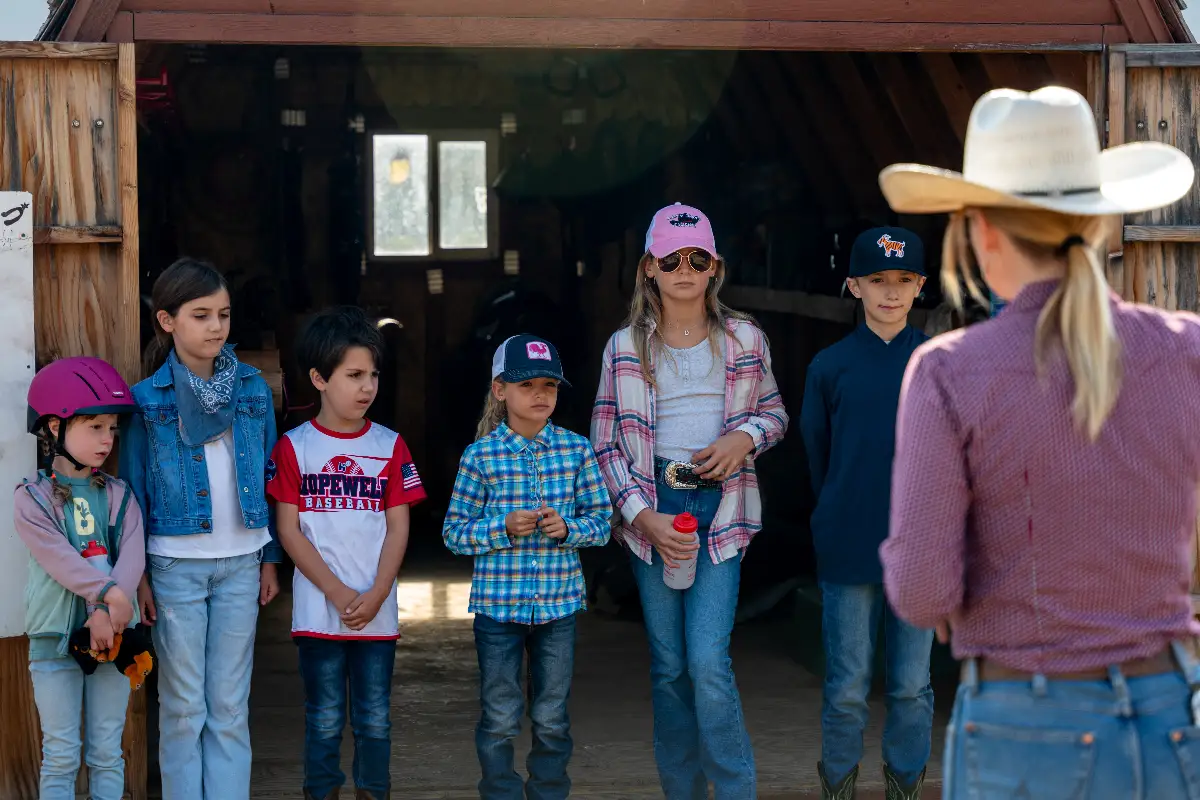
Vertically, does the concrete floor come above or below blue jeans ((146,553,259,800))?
below

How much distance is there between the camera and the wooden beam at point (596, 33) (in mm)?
4500

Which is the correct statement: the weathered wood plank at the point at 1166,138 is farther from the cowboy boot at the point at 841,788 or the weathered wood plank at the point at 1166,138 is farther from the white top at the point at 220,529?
the white top at the point at 220,529

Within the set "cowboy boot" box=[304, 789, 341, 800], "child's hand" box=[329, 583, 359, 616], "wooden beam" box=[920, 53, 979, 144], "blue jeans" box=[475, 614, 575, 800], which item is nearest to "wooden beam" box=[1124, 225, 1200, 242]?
"wooden beam" box=[920, 53, 979, 144]

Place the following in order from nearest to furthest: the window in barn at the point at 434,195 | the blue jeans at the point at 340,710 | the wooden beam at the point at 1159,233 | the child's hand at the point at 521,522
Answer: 1. the child's hand at the point at 521,522
2. the blue jeans at the point at 340,710
3. the wooden beam at the point at 1159,233
4. the window in barn at the point at 434,195

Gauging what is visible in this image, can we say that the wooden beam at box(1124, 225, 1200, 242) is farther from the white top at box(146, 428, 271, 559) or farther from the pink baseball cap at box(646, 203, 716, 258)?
the white top at box(146, 428, 271, 559)

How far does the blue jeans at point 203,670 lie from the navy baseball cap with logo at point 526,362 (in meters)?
0.94

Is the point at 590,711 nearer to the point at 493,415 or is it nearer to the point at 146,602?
the point at 493,415

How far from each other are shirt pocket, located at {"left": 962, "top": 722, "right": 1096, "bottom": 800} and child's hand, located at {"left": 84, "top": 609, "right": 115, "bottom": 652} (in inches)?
98.9

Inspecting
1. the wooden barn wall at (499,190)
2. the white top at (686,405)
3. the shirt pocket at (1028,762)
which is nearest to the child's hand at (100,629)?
the white top at (686,405)

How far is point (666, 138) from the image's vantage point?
10906 millimetres

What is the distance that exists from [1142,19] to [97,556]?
381cm

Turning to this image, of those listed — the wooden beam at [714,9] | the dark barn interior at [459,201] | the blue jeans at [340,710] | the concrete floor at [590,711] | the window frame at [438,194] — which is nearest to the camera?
the blue jeans at [340,710]

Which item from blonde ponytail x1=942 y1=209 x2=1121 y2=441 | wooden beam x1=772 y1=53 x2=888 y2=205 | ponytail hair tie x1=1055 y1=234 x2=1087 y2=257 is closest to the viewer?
blonde ponytail x1=942 y1=209 x2=1121 y2=441

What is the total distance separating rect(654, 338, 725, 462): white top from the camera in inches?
171
